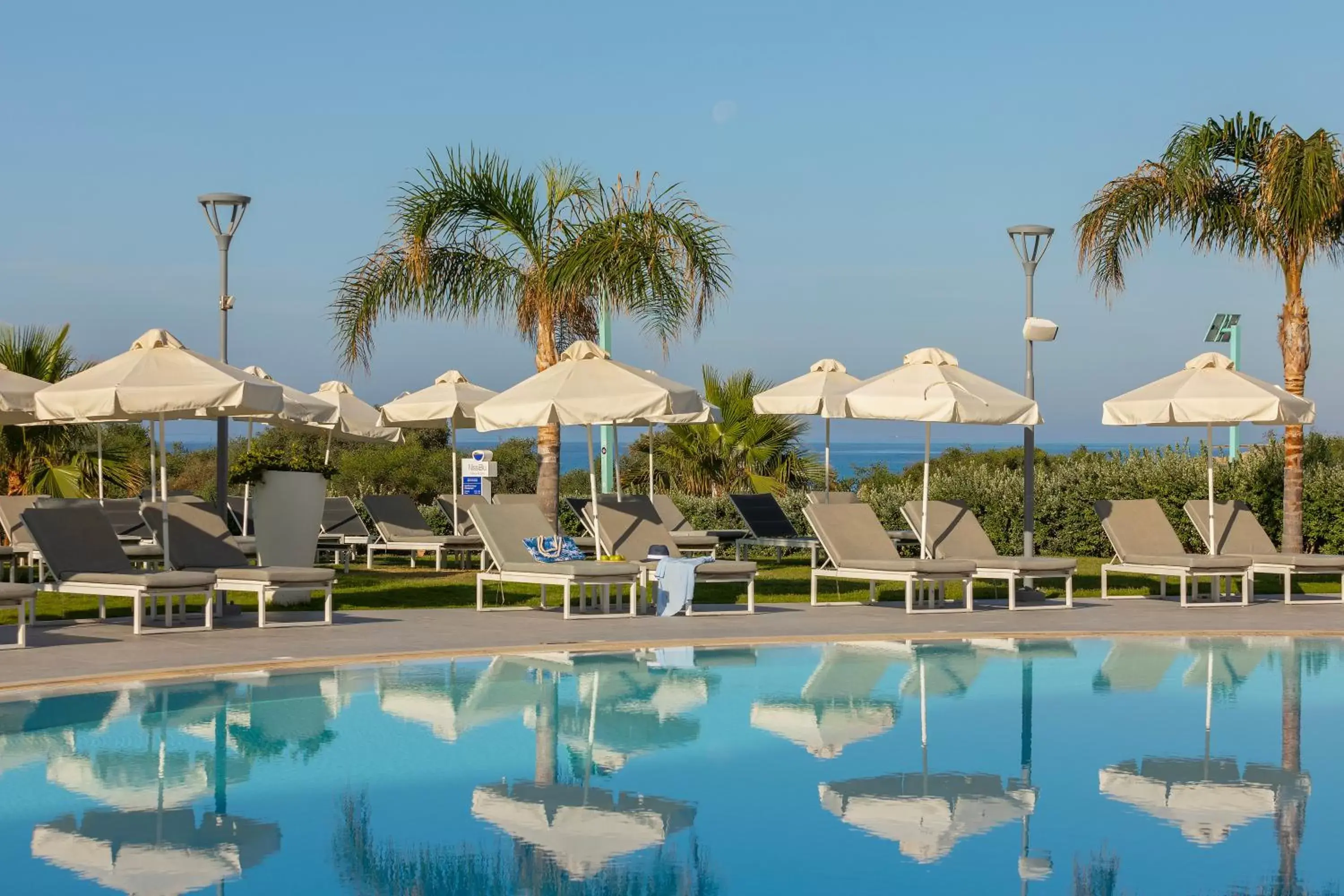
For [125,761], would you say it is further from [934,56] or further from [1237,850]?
[934,56]

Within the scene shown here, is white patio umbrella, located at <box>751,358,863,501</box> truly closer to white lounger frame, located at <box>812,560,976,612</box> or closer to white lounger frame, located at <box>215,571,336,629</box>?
white lounger frame, located at <box>812,560,976,612</box>

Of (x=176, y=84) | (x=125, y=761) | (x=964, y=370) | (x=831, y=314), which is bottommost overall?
(x=125, y=761)

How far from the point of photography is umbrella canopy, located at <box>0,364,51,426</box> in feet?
47.2

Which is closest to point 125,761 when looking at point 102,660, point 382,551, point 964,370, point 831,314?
point 102,660

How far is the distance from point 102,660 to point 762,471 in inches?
609

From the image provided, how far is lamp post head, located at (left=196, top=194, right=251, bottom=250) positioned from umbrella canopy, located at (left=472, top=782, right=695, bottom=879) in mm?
9207

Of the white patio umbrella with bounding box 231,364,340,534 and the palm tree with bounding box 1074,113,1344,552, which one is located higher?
the palm tree with bounding box 1074,113,1344,552

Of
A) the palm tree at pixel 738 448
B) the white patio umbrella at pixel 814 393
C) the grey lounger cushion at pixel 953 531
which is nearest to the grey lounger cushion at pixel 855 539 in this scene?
the grey lounger cushion at pixel 953 531

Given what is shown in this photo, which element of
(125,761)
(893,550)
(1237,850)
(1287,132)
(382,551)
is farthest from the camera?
(382,551)

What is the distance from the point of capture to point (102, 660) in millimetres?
10391

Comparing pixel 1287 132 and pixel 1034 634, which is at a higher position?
pixel 1287 132

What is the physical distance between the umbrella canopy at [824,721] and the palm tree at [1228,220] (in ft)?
33.4

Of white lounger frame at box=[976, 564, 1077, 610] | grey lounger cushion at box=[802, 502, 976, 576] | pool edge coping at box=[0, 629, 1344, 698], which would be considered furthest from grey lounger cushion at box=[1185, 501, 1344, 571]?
pool edge coping at box=[0, 629, 1344, 698]

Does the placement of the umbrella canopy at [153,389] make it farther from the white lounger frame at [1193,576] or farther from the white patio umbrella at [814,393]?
the white lounger frame at [1193,576]
